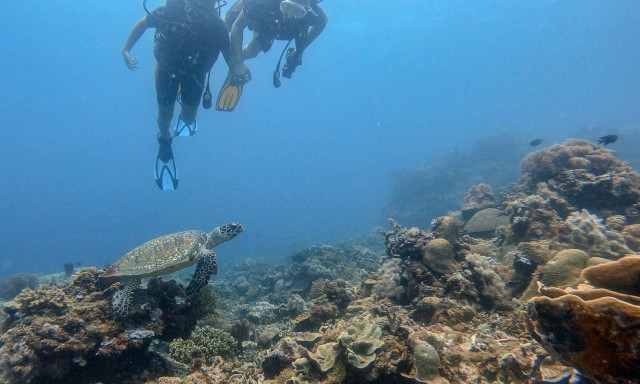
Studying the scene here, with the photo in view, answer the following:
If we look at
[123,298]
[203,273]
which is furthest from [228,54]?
[123,298]

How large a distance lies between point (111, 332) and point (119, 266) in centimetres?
136

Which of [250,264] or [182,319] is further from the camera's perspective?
[250,264]

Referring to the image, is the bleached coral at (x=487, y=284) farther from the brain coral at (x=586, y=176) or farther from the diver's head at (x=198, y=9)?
the diver's head at (x=198, y=9)

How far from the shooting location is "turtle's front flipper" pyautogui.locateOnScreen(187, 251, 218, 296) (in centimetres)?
474

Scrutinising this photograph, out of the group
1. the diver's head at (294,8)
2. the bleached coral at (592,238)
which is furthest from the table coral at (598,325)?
the diver's head at (294,8)

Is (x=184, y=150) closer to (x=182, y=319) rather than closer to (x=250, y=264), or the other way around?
(x=250, y=264)

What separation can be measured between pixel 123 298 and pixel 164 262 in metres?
0.85

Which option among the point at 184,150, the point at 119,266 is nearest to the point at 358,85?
the point at 184,150

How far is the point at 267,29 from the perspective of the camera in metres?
→ 8.96

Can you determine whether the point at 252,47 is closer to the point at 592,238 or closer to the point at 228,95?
the point at 228,95

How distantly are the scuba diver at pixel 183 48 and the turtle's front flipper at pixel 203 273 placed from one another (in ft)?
17.0

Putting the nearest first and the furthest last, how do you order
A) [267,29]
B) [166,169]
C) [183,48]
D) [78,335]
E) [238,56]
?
[78,335], [183,48], [238,56], [267,29], [166,169]

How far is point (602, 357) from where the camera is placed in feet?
5.32

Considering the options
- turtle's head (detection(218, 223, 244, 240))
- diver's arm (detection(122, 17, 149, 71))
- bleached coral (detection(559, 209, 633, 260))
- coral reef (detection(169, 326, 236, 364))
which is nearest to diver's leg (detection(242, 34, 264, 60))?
diver's arm (detection(122, 17, 149, 71))
